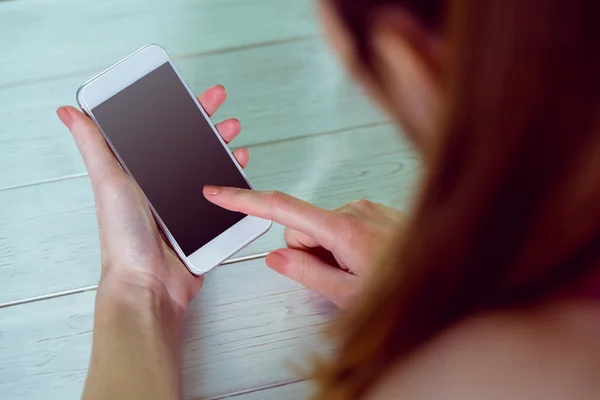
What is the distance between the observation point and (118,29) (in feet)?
2.48

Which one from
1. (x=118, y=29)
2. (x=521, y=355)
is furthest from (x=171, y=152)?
(x=521, y=355)

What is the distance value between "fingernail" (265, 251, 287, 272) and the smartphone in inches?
1.3

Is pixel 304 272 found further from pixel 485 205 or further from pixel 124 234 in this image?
pixel 485 205

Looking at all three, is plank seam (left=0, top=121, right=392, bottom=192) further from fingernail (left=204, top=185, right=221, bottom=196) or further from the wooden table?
fingernail (left=204, top=185, right=221, bottom=196)

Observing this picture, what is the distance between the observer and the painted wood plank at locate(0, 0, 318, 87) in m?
0.74

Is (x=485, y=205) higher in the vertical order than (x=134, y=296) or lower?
higher

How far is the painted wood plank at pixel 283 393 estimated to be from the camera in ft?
1.93

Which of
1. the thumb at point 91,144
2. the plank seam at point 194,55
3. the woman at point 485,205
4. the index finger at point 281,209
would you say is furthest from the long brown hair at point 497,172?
the plank seam at point 194,55

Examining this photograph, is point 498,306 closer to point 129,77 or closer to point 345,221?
point 345,221

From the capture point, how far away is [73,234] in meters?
0.65

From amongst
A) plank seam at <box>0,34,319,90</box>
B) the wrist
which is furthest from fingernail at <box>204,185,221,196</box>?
plank seam at <box>0,34,319,90</box>

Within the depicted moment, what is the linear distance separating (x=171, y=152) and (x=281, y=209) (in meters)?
0.14

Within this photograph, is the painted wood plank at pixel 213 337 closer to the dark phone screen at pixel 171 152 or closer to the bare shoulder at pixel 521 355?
the dark phone screen at pixel 171 152

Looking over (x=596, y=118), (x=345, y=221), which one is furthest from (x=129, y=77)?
(x=596, y=118)
